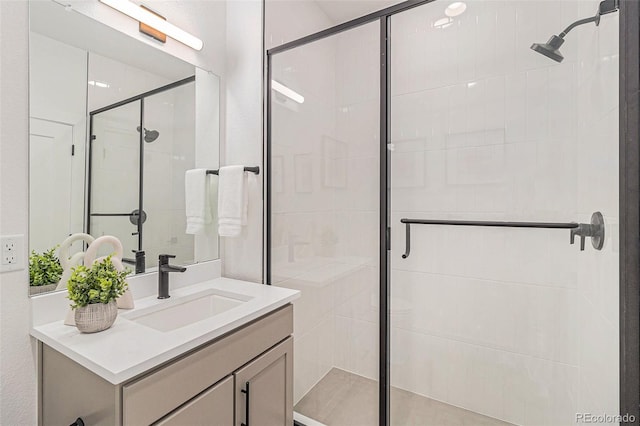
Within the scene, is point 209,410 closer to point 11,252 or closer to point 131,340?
point 131,340

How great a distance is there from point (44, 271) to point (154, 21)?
1.16m

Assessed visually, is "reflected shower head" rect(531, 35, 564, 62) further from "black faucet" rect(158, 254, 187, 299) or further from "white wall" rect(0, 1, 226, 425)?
"white wall" rect(0, 1, 226, 425)

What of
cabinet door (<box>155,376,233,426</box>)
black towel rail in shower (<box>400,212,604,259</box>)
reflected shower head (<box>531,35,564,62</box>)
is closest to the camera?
cabinet door (<box>155,376,233,426</box>)

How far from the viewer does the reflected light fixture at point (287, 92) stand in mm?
1791

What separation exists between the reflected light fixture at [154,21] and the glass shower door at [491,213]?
3.36ft

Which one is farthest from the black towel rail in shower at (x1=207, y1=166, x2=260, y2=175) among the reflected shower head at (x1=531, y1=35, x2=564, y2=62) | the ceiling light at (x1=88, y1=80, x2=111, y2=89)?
the reflected shower head at (x1=531, y1=35, x2=564, y2=62)

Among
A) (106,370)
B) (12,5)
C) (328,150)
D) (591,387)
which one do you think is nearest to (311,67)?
(328,150)

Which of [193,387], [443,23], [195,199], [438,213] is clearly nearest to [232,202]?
[195,199]

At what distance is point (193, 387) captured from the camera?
0.94 m

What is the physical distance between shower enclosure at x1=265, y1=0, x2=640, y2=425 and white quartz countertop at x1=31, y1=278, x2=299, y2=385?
61 cm

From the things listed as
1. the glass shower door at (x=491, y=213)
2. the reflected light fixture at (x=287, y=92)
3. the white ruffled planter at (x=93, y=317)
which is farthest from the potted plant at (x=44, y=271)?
the glass shower door at (x=491, y=213)

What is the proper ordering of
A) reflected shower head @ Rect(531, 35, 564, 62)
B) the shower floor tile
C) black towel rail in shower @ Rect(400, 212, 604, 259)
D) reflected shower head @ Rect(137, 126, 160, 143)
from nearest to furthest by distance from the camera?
black towel rail in shower @ Rect(400, 212, 604, 259)
reflected shower head @ Rect(531, 35, 564, 62)
reflected shower head @ Rect(137, 126, 160, 143)
the shower floor tile

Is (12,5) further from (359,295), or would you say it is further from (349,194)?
(359,295)

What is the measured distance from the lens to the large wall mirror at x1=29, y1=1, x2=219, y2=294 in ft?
3.62
